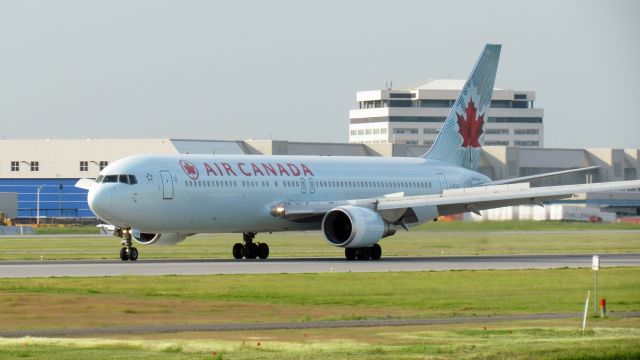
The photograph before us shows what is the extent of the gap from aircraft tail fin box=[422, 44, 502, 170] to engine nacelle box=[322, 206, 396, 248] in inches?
493

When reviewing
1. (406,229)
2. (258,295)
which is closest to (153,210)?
(406,229)

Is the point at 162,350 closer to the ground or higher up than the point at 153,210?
closer to the ground

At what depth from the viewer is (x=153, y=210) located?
60531mm

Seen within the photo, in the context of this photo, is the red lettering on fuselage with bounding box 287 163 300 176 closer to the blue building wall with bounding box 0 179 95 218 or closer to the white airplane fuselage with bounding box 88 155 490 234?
the white airplane fuselage with bounding box 88 155 490 234

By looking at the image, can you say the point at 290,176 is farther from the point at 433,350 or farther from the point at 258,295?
the point at 433,350

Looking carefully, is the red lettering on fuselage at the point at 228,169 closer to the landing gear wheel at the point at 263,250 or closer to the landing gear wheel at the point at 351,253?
the landing gear wheel at the point at 263,250

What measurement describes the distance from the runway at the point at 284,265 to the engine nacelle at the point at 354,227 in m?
1.06

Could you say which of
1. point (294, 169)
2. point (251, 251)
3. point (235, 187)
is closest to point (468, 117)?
point (294, 169)

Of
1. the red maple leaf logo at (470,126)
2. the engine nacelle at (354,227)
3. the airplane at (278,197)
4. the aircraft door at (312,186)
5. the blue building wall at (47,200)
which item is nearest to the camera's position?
the airplane at (278,197)


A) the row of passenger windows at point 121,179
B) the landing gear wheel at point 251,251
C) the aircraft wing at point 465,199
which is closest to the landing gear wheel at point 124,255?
the row of passenger windows at point 121,179

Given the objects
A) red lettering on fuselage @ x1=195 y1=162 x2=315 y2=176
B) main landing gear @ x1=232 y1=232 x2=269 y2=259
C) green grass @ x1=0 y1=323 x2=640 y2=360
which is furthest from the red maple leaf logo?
green grass @ x1=0 y1=323 x2=640 y2=360

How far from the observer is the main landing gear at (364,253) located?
63.8 m

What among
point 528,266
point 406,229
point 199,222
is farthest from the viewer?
point 406,229

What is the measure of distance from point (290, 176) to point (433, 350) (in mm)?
39078
